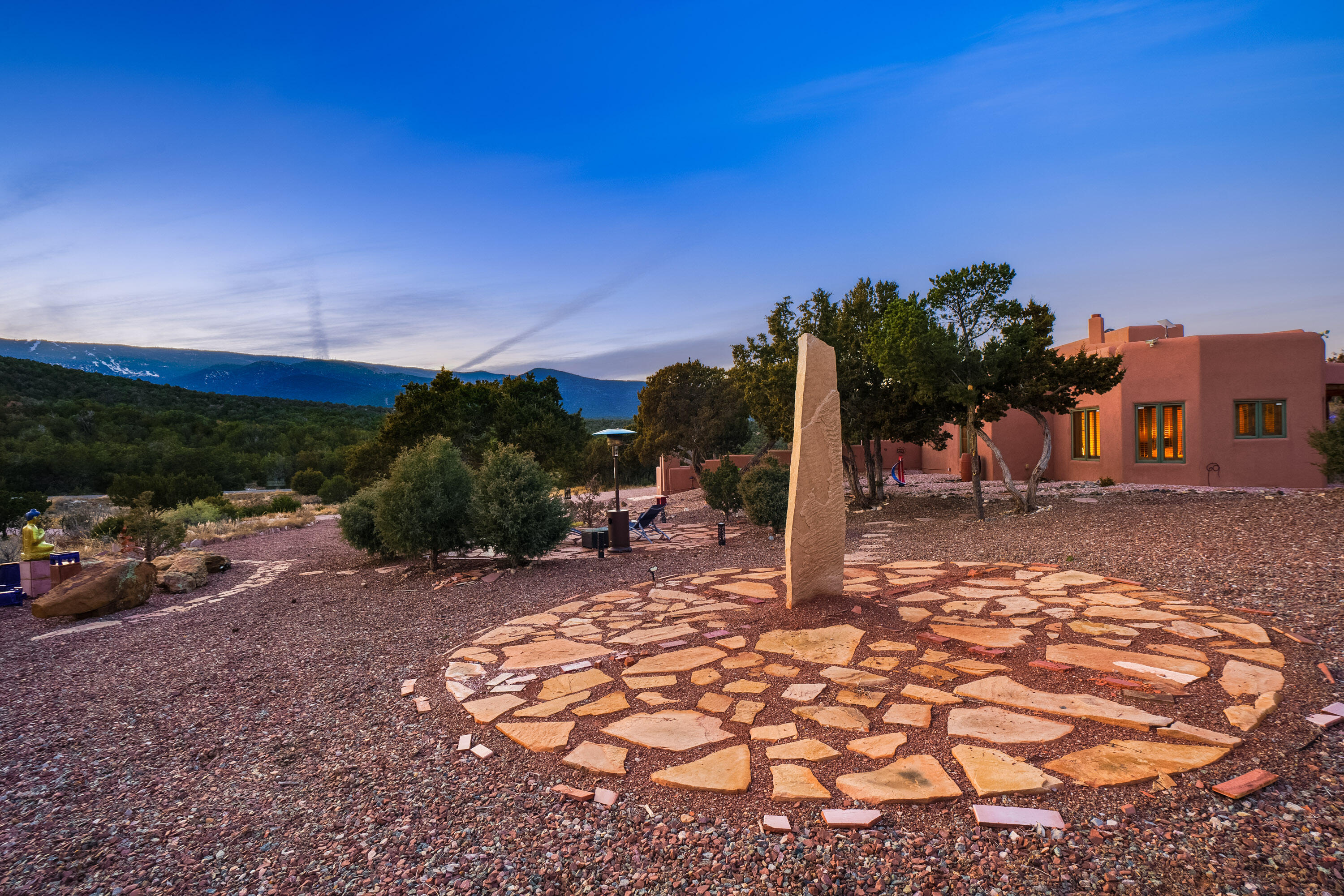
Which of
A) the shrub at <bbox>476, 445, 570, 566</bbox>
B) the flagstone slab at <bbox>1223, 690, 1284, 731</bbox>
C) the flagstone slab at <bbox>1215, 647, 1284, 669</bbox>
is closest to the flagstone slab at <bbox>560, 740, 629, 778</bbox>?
the flagstone slab at <bbox>1223, 690, 1284, 731</bbox>

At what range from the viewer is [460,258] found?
13.0 metres

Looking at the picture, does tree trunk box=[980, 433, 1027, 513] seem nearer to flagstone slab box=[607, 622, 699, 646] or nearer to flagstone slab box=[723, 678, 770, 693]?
flagstone slab box=[607, 622, 699, 646]

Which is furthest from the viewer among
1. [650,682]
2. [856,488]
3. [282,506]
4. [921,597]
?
[282,506]

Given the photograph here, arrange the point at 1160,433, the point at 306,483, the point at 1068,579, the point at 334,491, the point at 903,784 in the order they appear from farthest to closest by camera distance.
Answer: the point at 306,483, the point at 334,491, the point at 1160,433, the point at 1068,579, the point at 903,784

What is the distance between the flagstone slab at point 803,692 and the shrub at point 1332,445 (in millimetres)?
11453

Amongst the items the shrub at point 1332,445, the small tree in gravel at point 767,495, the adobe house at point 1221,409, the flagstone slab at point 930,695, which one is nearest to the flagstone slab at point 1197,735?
the flagstone slab at point 930,695

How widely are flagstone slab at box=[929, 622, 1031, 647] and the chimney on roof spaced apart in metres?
13.8

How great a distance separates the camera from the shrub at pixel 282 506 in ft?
59.3

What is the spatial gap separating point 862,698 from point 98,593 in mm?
7886

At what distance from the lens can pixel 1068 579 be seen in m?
5.28

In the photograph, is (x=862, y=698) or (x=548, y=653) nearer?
(x=862, y=698)

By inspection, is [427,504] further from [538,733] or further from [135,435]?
[135,435]

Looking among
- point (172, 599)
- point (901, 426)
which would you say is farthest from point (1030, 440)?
point (172, 599)

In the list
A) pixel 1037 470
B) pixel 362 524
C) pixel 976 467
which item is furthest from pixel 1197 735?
pixel 362 524
